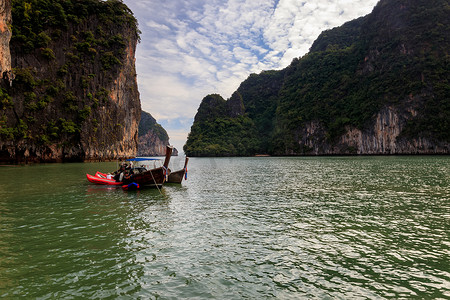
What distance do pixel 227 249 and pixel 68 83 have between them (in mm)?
66118

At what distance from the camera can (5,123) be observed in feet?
147

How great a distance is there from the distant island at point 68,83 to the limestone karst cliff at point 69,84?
155mm

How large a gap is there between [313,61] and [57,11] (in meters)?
130

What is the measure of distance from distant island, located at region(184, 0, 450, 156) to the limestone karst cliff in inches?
2832

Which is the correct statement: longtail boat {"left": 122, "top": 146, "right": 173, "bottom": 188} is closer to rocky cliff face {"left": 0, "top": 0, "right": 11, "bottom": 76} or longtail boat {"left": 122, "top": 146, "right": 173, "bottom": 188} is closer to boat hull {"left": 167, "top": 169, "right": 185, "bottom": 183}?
boat hull {"left": 167, "top": 169, "right": 185, "bottom": 183}

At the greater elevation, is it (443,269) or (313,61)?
(313,61)

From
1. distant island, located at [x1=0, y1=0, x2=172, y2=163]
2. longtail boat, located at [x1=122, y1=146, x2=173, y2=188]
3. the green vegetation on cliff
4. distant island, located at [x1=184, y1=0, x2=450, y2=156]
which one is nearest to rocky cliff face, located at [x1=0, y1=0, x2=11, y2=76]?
distant island, located at [x1=0, y1=0, x2=172, y2=163]

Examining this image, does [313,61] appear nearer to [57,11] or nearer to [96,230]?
[57,11]

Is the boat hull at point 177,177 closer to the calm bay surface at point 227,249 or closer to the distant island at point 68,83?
the calm bay surface at point 227,249

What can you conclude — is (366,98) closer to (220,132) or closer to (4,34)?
(220,132)

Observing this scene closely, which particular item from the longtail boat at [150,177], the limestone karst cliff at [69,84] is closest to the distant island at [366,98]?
the limestone karst cliff at [69,84]

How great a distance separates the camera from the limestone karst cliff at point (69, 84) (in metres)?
48.2

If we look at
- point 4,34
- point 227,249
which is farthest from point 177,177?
point 4,34

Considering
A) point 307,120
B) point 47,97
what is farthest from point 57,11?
point 307,120
